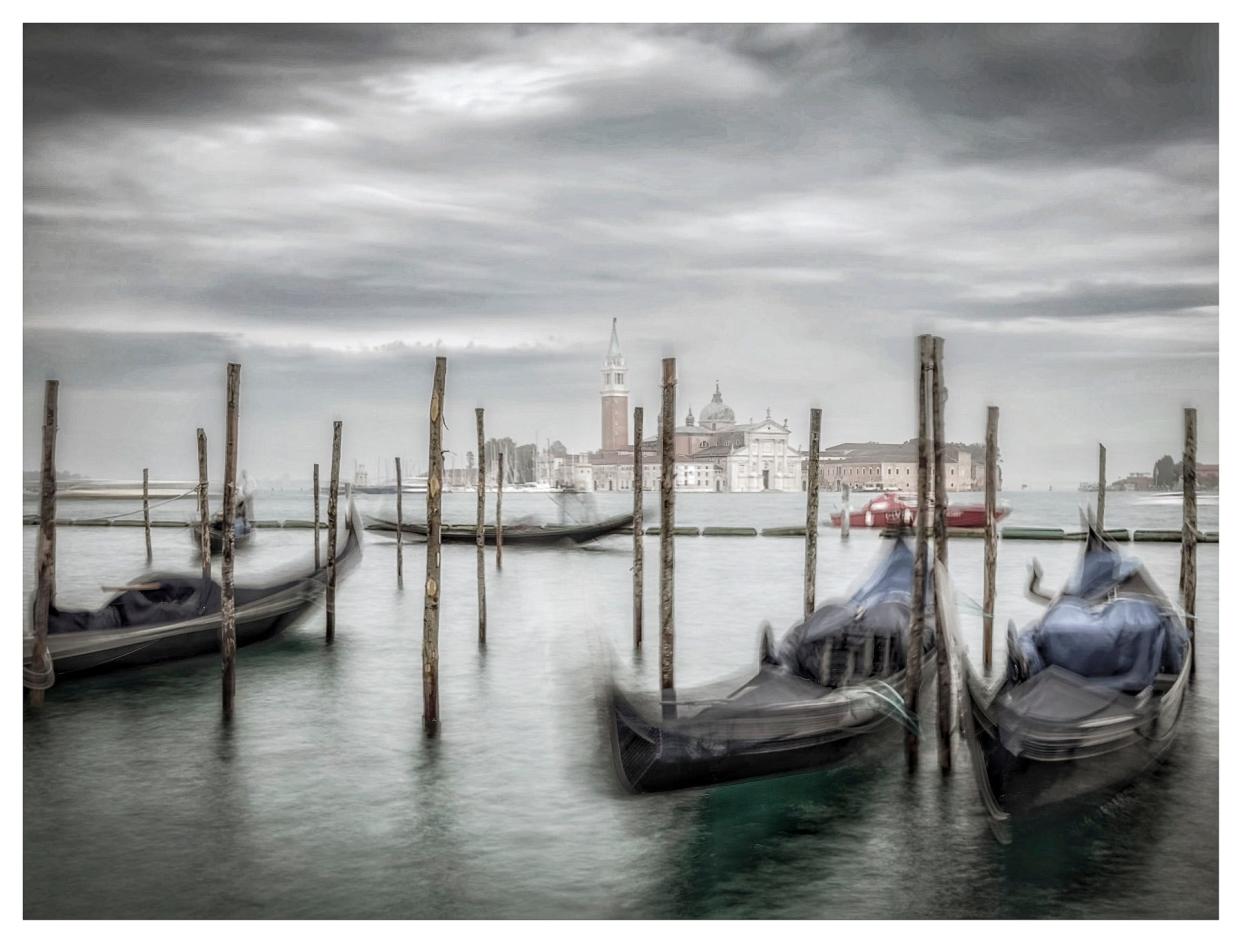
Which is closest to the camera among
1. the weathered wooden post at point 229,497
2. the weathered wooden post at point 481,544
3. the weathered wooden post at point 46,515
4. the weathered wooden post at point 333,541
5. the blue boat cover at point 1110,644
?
the blue boat cover at point 1110,644

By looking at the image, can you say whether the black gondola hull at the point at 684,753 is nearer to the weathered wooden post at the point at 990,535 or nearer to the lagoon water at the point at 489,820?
the lagoon water at the point at 489,820

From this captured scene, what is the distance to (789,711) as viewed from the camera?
2.99m

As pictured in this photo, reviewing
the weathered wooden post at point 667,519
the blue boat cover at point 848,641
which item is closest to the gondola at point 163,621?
the weathered wooden post at point 667,519

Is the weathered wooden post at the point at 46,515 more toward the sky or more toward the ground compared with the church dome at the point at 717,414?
more toward the ground

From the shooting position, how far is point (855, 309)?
12.0 m

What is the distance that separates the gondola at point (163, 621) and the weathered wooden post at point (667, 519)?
90.5 inches

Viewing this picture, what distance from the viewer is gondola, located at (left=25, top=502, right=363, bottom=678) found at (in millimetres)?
4484

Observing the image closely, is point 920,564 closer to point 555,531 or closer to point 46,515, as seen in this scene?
point 46,515

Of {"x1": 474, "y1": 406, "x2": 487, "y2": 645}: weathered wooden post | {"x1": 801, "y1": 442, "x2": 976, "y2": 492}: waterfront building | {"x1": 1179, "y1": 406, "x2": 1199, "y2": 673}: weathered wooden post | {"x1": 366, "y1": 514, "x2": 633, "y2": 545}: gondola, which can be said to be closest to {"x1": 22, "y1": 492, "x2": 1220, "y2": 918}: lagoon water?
{"x1": 1179, "y1": 406, "x2": 1199, "y2": 673}: weathered wooden post

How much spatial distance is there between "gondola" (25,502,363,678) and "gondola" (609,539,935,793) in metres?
2.46

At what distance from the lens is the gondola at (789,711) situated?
2.86 metres

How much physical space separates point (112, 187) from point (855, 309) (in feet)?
29.8
